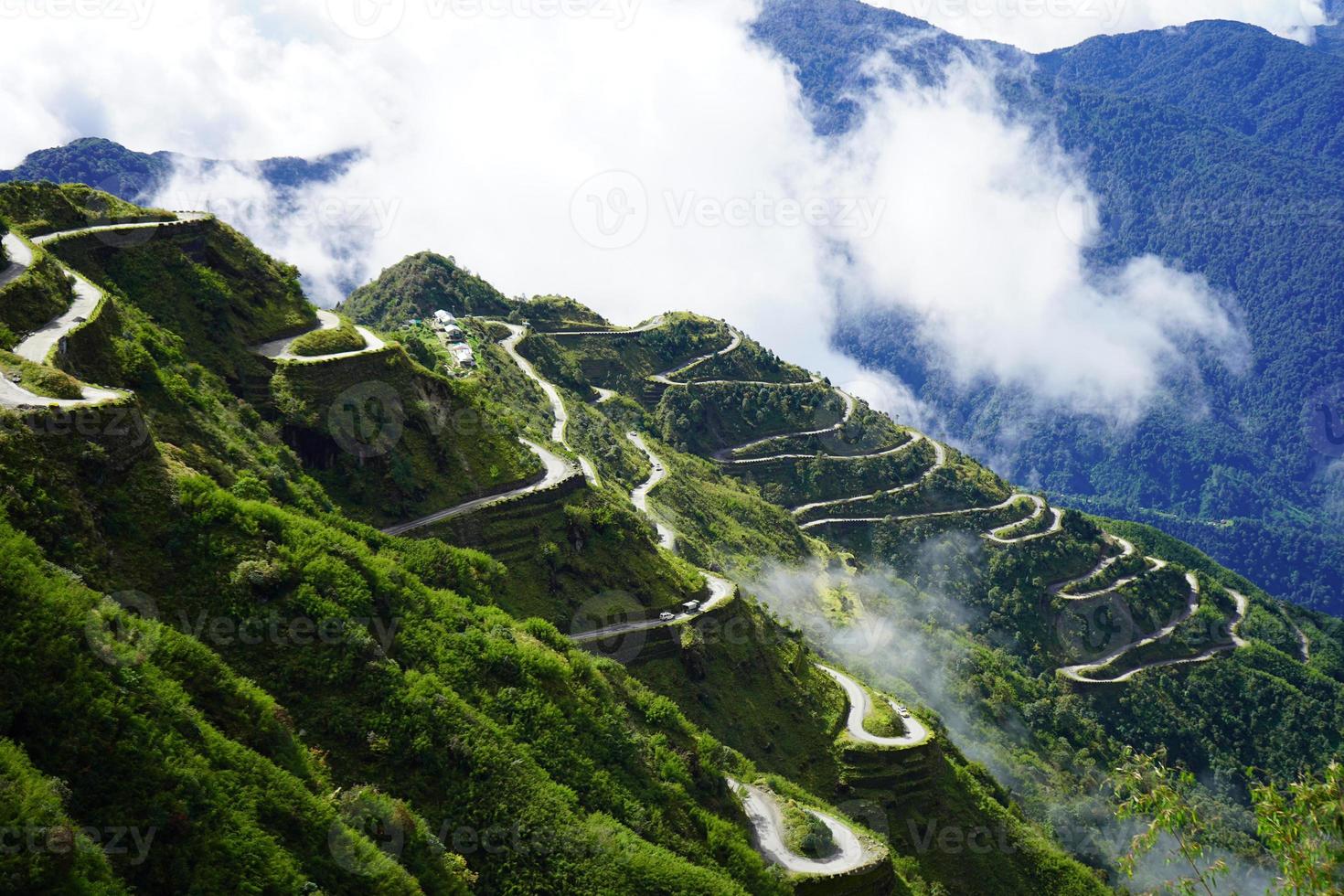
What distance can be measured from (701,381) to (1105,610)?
2871 inches

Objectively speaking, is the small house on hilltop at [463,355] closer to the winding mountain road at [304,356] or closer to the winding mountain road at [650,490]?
the winding mountain road at [650,490]

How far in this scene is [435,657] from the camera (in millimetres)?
33594

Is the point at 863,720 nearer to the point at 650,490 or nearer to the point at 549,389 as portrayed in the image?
the point at 650,490

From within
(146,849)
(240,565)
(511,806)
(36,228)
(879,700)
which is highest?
(36,228)

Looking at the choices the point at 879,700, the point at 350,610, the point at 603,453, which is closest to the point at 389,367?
the point at 350,610

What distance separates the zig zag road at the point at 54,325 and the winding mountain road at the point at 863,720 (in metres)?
48.0

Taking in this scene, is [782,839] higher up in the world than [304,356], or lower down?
lower down

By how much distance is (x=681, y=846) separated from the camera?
34281 mm

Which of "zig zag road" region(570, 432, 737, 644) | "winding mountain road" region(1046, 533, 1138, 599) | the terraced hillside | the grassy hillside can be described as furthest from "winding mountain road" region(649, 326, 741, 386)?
"winding mountain road" region(1046, 533, 1138, 599)

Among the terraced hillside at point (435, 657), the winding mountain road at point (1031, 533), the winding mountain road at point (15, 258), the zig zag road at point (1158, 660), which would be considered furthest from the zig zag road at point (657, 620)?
the zig zag road at point (1158, 660)

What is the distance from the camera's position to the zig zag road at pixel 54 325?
92.2 ft

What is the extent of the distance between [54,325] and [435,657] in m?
21.5

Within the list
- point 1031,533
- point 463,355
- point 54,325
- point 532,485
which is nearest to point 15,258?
point 54,325

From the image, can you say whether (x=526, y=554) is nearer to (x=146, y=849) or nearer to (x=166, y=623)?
(x=166, y=623)
